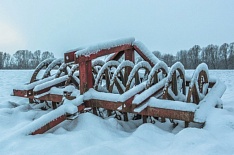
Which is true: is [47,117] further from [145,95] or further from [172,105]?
[172,105]

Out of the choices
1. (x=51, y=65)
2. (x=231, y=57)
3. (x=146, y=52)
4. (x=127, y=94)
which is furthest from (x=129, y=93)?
(x=231, y=57)

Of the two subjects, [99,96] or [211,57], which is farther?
[211,57]

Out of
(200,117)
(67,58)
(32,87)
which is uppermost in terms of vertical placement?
(67,58)

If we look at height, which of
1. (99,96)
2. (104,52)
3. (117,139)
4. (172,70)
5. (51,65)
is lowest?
(117,139)

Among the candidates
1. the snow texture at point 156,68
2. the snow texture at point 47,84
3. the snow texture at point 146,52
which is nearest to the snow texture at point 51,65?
the snow texture at point 47,84

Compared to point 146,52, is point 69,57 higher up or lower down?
lower down

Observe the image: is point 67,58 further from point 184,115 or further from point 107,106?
point 184,115

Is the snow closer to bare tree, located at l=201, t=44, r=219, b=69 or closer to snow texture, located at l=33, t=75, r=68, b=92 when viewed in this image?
snow texture, located at l=33, t=75, r=68, b=92

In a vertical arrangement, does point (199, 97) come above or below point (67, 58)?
below

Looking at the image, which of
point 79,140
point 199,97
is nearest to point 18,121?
point 79,140

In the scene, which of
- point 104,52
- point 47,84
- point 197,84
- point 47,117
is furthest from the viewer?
point 47,84

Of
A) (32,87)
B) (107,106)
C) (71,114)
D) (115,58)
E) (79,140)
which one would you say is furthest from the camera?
(115,58)

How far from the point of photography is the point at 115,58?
484cm

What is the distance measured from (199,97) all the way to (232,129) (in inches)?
30.3
